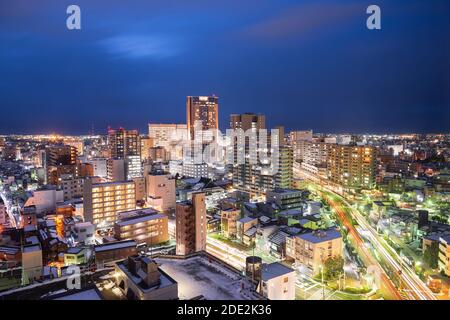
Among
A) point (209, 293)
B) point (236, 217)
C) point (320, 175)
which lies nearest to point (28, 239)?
point (236, 217)

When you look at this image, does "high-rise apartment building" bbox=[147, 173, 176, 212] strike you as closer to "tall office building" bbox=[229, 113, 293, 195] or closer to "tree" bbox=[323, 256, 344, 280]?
"tall office building" bbox=[229, 113, 293, 195]

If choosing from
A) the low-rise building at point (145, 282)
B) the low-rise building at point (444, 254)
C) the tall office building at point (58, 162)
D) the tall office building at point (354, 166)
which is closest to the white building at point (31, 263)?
the low-rise building at point (145, 282)

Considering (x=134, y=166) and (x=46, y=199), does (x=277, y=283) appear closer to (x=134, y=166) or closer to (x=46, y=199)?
(x=46, y=199)

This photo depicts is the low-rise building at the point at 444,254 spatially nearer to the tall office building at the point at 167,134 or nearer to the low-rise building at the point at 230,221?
the low-rise building at the point at 230,221

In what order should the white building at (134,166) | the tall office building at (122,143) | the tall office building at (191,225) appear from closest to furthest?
the tall office building at (191,225), the white building at (134,166), the tall office building at (122,143)

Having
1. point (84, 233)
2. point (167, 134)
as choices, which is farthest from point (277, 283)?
point (167, 134)

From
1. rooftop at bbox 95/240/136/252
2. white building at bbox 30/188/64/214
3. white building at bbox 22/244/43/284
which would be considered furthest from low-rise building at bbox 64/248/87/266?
white building at bbox 30/188/64/214

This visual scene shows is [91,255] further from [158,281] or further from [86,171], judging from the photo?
[86,171]
